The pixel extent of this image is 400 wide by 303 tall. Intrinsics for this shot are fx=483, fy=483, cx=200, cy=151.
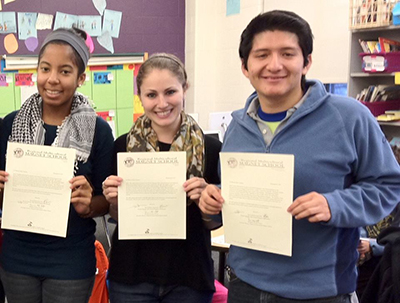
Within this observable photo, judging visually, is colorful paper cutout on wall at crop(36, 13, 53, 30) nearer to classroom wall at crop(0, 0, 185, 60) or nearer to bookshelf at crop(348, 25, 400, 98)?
classroom wall at crop(0, 0, 185, 60)

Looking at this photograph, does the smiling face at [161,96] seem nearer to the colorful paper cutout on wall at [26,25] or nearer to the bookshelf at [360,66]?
the bookshelf at [360,66]

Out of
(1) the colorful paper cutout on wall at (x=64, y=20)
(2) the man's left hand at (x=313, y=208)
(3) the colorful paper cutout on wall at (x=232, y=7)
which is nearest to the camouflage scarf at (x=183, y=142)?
(2) the man's left hand at (x=313, y=208)

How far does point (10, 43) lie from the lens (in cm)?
473

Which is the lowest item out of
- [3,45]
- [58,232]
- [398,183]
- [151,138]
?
[58,232]

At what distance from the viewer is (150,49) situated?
18.4 feet

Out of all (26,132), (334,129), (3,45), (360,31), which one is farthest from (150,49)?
(334,129)

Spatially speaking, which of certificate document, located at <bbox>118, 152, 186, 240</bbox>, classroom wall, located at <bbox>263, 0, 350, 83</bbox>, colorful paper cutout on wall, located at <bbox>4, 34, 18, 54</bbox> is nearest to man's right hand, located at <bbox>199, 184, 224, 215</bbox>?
certificate document, located at <bbox>118, 152, 186, 240</bbox>

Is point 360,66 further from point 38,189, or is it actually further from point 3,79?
point 38,189

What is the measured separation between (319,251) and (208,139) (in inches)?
25.1

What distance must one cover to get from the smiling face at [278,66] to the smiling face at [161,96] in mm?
352

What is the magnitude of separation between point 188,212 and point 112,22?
3.99 m

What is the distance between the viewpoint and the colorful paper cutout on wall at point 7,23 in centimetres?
467

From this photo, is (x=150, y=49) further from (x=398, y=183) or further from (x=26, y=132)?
(x=398, y=183)

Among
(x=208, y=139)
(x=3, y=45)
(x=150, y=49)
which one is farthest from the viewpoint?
(x=150, y=49)
